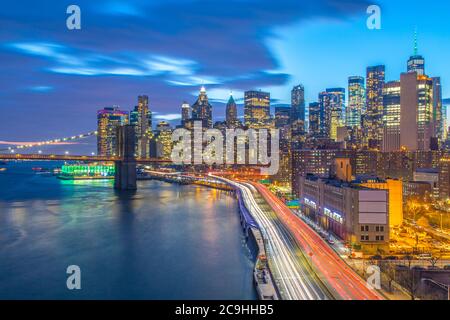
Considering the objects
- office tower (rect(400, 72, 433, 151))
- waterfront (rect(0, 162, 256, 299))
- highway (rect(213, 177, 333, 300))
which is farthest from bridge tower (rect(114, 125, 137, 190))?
office tower (rect(400, 72, 433, 151))

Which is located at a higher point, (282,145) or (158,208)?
(282,145)

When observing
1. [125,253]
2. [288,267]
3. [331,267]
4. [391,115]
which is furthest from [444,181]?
[391,115]

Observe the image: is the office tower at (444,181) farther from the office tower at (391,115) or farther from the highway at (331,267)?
the office tower at (391,115)

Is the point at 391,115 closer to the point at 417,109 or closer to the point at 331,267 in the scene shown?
the point at 417,109

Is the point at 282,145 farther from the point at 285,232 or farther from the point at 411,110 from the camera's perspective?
the point at 285,232

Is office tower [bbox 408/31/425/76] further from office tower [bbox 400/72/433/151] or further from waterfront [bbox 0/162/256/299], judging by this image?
waterfront [bbox 0/162/256/299]

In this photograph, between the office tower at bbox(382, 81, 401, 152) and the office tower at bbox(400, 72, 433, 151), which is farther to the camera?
the office tower at bbox(382, 81, 401, 152)

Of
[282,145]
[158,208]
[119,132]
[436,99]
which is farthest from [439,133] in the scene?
[158,208]
